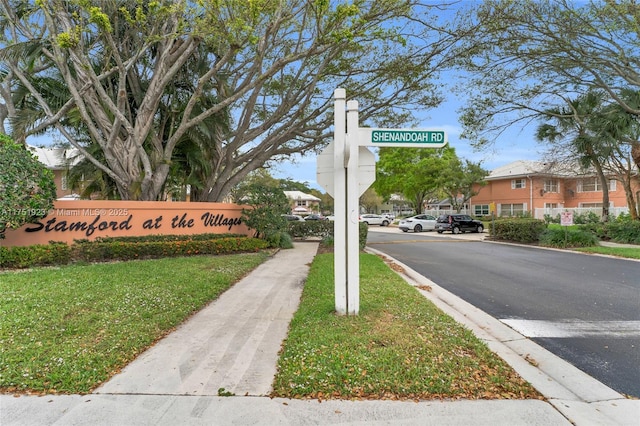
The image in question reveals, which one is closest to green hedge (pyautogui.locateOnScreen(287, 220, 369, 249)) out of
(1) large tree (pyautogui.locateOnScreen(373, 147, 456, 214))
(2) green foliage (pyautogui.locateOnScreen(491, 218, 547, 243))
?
(2) green foliage (pyautogui.locateOnScreen(491, 218, 547, 243))

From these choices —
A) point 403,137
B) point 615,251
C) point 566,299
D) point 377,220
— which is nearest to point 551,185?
point 377,220

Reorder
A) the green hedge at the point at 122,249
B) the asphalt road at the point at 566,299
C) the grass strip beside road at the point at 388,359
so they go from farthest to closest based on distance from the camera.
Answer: the green hedge at the point at 122,249 < the asphalt road at the point at 566,299 < the grass strip beside road at the point at 388,359

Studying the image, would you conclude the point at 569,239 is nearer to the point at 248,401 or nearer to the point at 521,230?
the point at 521,230

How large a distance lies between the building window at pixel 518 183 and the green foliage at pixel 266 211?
3133 centimetres

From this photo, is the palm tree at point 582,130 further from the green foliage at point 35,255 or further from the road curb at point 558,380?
the green foliage at point 35,255

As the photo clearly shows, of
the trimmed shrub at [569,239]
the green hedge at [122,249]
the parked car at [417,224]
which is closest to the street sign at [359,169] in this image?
the green hedge at [122,249]

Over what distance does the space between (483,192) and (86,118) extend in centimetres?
3972

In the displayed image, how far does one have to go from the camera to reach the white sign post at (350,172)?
4.95 metres

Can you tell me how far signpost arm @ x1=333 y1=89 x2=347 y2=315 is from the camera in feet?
16.4

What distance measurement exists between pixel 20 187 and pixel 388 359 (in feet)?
31.7

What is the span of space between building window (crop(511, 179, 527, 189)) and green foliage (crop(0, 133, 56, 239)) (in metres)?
38.4

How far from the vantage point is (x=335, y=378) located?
3408mm

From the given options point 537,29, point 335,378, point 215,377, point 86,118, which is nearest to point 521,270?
point 537,29

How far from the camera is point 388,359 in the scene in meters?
3.73
